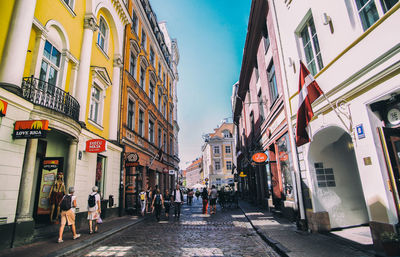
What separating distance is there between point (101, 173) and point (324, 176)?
1082 cm

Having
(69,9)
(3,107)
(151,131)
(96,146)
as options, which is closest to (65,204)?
(3,107)

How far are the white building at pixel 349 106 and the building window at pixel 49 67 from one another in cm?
926

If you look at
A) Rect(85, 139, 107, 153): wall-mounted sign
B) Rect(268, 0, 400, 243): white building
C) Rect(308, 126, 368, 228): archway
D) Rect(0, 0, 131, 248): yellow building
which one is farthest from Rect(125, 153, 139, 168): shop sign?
Rect(308, 126, 368, 228): archway

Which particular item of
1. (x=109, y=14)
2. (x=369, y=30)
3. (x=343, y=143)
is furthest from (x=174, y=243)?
(x=109, y=14)

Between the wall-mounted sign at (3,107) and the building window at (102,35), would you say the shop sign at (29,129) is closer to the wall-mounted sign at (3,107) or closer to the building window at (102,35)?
the wall-mounted sign at (3,107)

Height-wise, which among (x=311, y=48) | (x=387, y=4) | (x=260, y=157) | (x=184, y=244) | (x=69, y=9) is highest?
(x=69, y=9)

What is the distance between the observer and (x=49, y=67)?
8844 millimetres

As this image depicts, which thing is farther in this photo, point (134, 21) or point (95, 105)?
point (134, 21)

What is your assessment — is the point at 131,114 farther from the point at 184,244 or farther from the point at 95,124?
the point at 184,244

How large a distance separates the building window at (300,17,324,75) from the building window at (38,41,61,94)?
9.27 metres

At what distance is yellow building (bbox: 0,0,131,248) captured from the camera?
21.5 ft

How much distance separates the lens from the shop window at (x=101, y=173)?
1205 cm

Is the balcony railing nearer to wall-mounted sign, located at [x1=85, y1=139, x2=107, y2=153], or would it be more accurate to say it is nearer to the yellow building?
the yellow building

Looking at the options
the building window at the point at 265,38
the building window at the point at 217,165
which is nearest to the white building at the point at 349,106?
the building window at the point at 265,38
